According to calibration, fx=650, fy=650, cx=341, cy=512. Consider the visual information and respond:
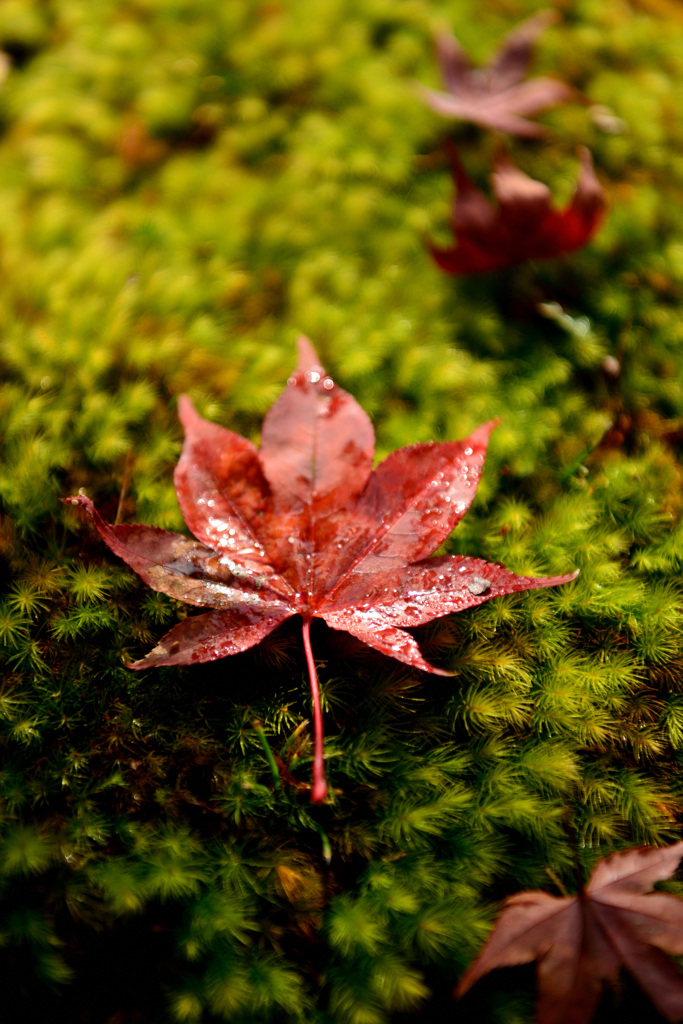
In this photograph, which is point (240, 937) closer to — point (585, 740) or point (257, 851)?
point (257, 851)

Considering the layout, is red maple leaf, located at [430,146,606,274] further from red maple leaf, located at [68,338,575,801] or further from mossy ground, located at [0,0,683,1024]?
red maple leaf, located at [68,338,575,801]

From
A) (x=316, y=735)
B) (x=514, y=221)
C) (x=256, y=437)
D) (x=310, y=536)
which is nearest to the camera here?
(x=316, y=735)

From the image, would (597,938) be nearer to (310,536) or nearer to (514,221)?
(310,536)

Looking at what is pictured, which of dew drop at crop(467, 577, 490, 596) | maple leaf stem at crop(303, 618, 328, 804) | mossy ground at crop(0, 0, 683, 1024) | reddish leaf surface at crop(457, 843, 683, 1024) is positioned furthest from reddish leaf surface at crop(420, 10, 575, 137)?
reddish leaf surface at crop(457, 843, 683, 1024)

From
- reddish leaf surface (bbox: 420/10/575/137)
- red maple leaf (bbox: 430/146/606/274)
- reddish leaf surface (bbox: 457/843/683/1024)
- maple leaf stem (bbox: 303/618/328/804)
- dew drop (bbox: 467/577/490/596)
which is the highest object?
reddish leaf surface (bbox: 420/10/575/137)

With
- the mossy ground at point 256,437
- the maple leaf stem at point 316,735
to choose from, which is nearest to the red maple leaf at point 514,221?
the mossy ground at point 256,437

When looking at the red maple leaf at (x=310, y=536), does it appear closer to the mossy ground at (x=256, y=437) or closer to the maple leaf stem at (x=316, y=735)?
the maple leaf stem at (x=316, y=735)

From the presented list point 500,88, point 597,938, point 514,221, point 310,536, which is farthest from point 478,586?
point 500,88
